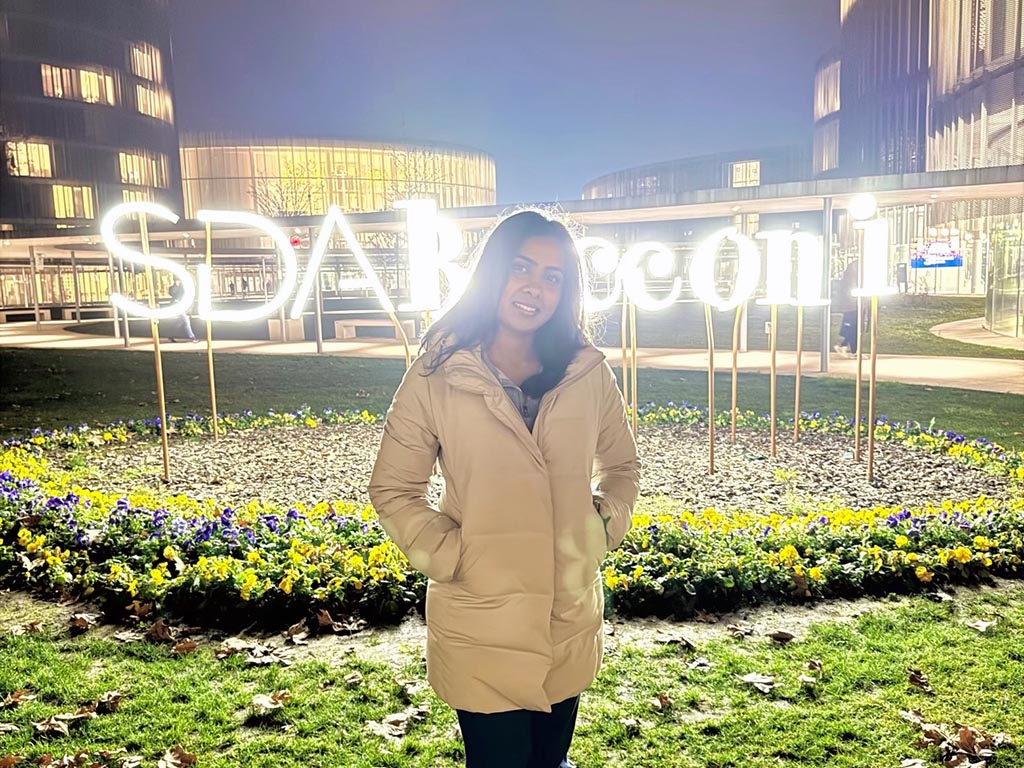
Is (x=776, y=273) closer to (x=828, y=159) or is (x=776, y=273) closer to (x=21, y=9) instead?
(x=21, y=9)

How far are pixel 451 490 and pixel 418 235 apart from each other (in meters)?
4.91

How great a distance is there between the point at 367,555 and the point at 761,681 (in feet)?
9.16

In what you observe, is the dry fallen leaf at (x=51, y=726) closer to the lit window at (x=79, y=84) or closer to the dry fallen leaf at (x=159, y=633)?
the dry fallen leaf at (x=159, y=633)

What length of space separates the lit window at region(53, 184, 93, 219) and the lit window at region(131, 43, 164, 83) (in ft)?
43.3

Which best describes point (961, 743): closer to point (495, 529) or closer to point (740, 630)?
point (740, 630)

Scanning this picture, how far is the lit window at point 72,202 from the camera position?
206ft

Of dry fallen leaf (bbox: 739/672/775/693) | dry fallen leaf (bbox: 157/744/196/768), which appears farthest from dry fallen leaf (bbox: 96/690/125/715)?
dry fallen leaf (bbox: 739/672/775/693)

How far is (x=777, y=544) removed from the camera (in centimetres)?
613

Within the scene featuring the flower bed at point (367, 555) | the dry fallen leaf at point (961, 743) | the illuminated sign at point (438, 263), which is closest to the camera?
the dry fallen leaf at point (961, 743)

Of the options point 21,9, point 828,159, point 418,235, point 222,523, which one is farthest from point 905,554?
point 828,159

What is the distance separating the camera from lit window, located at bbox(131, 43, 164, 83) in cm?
7125

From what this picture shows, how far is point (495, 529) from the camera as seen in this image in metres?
2.38

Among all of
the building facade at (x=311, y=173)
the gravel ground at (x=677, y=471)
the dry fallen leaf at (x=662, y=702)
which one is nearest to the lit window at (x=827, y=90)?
the building facade at (x=311, y=173)

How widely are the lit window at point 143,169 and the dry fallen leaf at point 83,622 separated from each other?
233 ft
